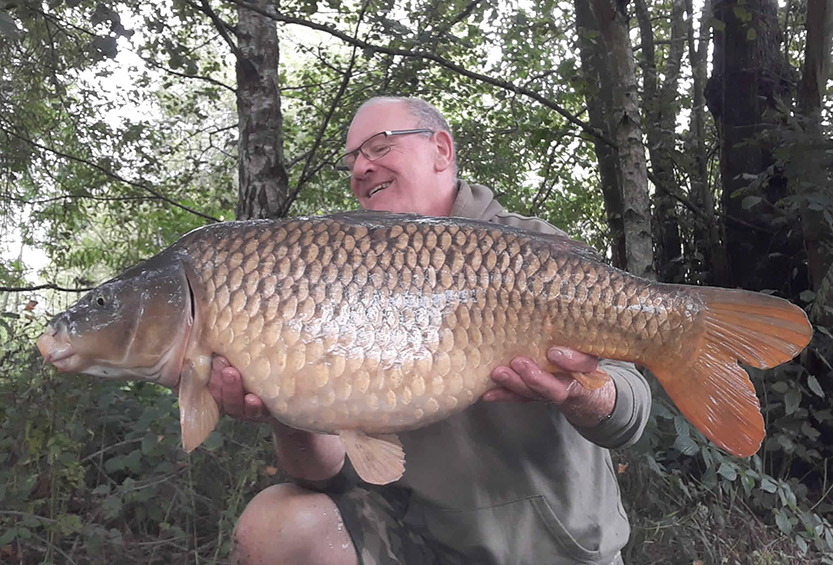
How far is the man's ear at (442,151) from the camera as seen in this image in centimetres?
173

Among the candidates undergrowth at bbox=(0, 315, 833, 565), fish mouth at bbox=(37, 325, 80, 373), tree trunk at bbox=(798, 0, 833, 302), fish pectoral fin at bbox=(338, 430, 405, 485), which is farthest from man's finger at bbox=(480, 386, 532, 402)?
tree trunk at bbox=(798, 0, 833, 302)

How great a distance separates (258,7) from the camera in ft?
8.05

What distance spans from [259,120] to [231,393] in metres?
1.64

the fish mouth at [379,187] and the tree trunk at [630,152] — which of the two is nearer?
the fish mouth at [379,187]

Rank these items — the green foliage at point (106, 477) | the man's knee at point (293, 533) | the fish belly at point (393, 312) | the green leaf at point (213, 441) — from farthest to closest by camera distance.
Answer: the green leaf at point (213, 441)
the green foliage at point (106, 477)
the man's knee at point (293, 533)
the fish belly at point (393, 312)

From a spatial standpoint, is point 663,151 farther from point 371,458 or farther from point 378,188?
point 371,458

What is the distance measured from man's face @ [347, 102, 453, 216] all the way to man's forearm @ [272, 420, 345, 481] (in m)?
0.55

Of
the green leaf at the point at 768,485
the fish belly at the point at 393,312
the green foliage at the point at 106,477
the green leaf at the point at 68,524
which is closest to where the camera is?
the fish belly at the point at 393,312

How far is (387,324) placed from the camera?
3.67 ft

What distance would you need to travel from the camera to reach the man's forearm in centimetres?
141

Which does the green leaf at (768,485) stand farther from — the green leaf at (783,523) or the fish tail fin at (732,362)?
the fish tail fin at (732,362)

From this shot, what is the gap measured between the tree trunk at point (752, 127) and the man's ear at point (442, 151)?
2083 mm

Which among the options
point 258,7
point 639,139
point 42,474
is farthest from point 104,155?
point 639,139

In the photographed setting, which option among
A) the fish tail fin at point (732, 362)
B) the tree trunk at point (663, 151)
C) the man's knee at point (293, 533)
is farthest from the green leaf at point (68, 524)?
the tree trunk at point (663, 151)
